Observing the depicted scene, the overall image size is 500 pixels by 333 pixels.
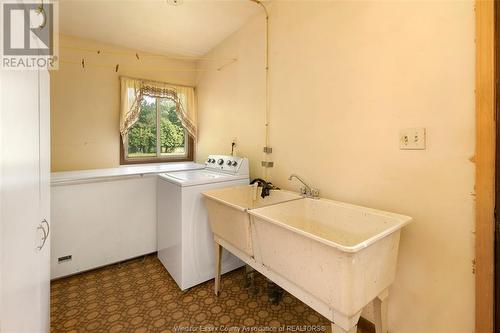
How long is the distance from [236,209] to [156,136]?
233 centimetres

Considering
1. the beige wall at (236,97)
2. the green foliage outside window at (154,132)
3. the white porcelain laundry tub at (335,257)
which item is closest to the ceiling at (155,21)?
the beige wall at (236,97)

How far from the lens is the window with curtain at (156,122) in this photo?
3.03 m

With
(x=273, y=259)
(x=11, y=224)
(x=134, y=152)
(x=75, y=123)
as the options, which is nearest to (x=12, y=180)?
(x=11, y=224)

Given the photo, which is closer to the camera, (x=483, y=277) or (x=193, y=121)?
(x=483, y=277)

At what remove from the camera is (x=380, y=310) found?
133 centimetres

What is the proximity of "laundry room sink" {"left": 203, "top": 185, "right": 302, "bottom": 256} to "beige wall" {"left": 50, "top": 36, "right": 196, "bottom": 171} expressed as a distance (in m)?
1.85

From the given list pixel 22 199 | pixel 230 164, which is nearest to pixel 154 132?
pixel 230 164

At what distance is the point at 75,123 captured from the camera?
109 inches

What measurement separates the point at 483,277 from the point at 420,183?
1.62ft

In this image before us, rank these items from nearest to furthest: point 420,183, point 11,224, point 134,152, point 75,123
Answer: point 11,224, point 420,183, point 75,123, point 134,152

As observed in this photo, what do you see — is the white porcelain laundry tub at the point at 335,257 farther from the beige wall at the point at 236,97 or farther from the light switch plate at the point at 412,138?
the beige wall at the point at 236,97

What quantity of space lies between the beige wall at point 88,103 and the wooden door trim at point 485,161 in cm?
327

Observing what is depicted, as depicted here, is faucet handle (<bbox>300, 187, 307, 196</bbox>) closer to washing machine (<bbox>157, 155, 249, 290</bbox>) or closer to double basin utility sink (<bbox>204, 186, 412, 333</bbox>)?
double basin utility sink (<bbox>204, 186, 412, 333</bbox>)

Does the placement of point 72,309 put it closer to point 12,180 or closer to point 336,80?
point 12,180
